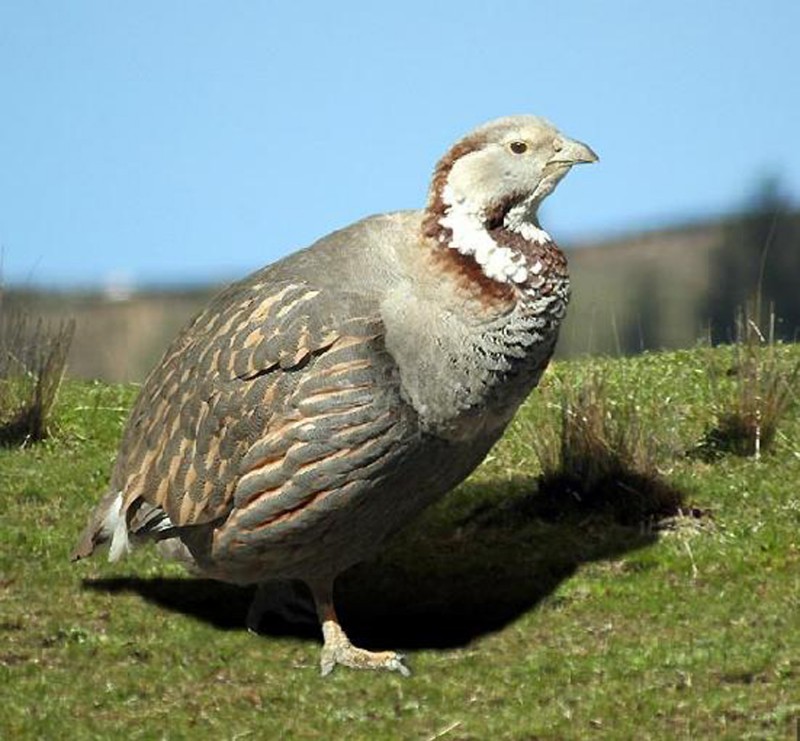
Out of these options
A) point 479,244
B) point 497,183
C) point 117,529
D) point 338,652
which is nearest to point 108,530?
point 117,529

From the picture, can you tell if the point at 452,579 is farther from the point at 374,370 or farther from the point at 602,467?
the point at 374,370

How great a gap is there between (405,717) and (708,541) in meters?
2.54

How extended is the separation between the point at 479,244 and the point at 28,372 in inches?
223

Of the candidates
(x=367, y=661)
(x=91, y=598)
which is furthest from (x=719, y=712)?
(x=91, y=598)

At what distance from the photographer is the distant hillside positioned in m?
Result: 14.5

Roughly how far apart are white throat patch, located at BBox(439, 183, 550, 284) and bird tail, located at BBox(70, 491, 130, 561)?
212 cm

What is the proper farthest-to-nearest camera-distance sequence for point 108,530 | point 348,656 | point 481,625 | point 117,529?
1. point 481,625
2. point 108,530
3. point 117,529
4. point 348,656

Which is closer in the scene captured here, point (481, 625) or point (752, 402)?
point (481, 625)

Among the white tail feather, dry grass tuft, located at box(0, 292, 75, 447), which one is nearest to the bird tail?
the white tail feather

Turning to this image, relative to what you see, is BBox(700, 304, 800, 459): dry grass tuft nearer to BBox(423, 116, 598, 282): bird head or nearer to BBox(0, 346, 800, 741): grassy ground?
BBox(0, 346, 800, 741): grassy ground

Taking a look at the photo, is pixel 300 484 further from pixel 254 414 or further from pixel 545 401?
pixel 545 401

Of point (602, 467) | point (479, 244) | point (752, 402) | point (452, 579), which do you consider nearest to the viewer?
point (479, 244)

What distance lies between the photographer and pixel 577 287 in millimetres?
17188

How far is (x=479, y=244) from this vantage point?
7.52 meters
